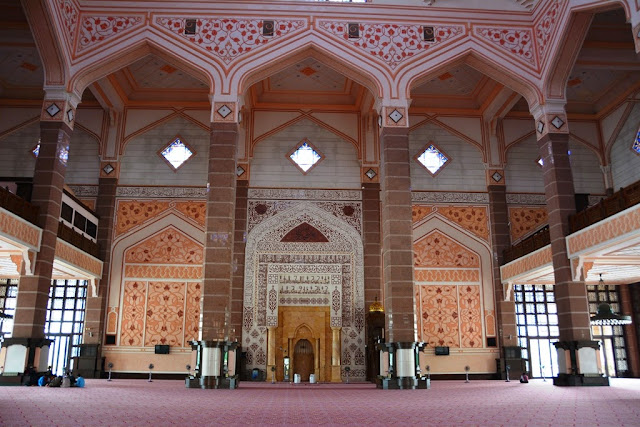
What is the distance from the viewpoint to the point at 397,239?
1101 cm

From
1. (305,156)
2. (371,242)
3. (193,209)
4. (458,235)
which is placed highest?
(305,156)

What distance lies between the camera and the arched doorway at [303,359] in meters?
14.9

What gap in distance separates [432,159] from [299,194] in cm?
401

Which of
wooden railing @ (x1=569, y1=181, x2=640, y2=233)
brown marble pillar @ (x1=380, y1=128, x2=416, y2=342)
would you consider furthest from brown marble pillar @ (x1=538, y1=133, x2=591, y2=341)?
brown marble pillar @ (x1=380, y1=128, x2=416, y2=342)

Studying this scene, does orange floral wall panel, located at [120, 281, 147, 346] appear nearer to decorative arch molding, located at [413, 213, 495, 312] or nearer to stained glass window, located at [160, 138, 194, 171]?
stained glass window, located at [160, 138, 194, 171]

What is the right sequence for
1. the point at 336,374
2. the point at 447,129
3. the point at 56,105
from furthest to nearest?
the point at 447,129 → the point at 336,374 → the point at 56,105

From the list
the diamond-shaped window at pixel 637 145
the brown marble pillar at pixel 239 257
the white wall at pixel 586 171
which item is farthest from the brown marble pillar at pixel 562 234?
the brown marble pillar at pixel 239 257

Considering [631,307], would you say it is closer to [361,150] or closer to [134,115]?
[361,150]

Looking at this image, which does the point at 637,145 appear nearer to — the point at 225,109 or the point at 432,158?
the point at 432,158

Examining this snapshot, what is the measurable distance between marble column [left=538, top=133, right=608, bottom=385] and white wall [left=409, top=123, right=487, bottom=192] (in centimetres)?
413

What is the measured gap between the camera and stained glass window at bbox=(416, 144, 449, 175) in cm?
1616

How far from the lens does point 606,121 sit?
16000 millimetres

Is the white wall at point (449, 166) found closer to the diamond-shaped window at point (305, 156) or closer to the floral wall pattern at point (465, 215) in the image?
the floral wall pattern at point (465, 215)

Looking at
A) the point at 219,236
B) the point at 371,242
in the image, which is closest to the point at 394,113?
the point at 219,236
